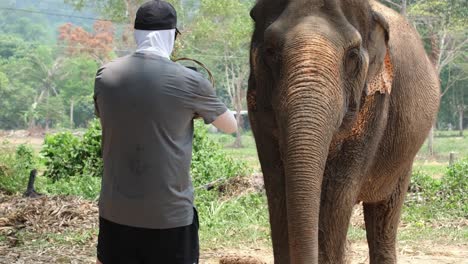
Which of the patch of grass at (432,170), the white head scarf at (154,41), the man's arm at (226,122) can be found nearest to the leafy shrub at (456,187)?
the patch of grass at (432,170)

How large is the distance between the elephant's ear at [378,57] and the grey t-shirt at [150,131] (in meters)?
1.26

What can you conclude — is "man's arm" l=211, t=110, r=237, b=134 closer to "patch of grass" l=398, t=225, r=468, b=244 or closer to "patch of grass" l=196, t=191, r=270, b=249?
"patch of grass" l=196, t=191, r=270, b=249

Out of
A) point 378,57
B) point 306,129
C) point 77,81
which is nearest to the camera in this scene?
point 306,129

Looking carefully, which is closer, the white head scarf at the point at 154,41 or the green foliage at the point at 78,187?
the white head scarf at the point at 154,41

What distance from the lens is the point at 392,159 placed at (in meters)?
5.38

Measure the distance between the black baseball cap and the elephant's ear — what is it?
52.8 inches

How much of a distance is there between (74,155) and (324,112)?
9.75 metres

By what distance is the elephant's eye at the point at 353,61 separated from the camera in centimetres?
405

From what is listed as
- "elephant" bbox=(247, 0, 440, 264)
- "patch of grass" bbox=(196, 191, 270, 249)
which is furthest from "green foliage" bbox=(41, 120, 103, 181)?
"elephant" bbox=(247, 0, 440, 264)

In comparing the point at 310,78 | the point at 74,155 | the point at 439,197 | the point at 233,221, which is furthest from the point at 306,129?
the point at 74,155

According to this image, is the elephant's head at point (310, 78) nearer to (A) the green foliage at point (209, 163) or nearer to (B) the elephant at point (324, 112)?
(B) the elephant at point (324, 112)

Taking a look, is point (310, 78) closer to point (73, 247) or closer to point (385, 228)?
point (385, 228)

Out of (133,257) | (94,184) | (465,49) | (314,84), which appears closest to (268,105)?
(314,84)

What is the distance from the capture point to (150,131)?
3.31 meters
